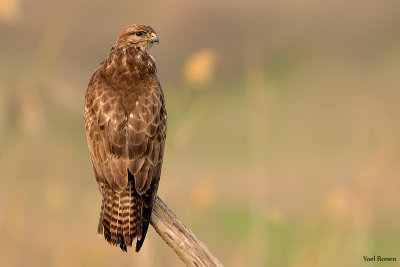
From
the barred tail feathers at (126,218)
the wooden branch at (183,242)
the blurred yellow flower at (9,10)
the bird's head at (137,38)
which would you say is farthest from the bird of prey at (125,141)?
the blurred yellow flower at (9,10)

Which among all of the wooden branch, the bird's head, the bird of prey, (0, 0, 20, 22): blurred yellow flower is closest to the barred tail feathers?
the bird of prey

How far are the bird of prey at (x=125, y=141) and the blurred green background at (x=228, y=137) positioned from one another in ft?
2.36

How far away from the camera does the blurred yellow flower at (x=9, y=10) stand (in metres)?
8.41

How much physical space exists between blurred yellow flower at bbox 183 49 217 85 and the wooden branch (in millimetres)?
1928

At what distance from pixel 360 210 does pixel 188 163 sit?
18.0 metres

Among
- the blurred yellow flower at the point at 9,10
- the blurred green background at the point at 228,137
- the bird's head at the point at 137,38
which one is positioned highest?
the blurred yellow flower at the point at 9,10

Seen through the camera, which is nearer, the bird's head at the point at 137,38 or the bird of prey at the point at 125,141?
the bird of prey at the point at 125,141

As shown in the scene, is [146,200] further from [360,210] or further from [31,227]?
[31,227]

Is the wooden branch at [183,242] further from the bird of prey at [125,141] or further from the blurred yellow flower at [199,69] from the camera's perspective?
the blurred yellow flower at [199,69]

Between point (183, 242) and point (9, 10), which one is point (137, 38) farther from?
point (183, 242)

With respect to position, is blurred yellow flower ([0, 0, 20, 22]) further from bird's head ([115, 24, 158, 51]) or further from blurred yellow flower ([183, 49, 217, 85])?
blurred yellow flower ([183, 49, 217, 85])

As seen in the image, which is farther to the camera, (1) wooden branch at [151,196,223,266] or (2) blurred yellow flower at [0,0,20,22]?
(2) blurred yellow flower at [0,0,20,22]

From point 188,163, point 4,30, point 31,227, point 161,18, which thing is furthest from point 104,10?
point 31,227

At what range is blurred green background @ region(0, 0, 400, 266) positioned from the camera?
28.6ft
